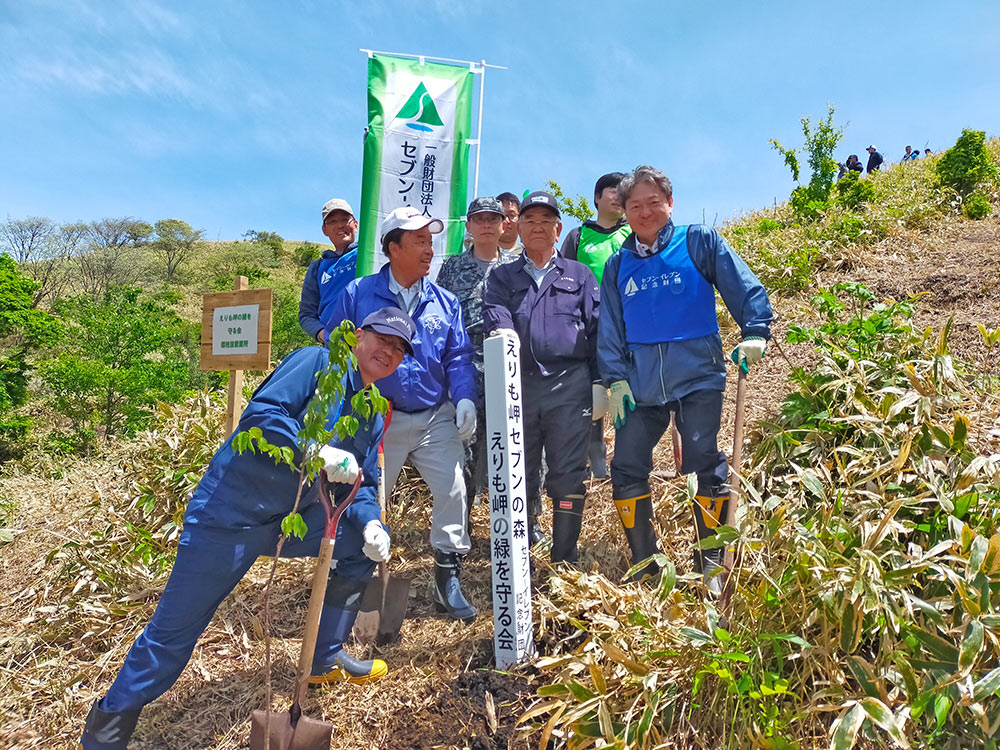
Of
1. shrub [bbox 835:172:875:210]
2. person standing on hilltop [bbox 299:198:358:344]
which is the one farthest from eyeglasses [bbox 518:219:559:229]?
shrub [bbox 835:172:875:210]

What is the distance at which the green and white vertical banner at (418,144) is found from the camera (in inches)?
200

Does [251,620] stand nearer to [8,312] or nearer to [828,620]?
[828,620]

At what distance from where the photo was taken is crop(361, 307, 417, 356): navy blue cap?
2639mm

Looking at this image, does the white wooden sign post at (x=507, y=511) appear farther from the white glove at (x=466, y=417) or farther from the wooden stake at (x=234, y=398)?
the wooden stake at (x=234, y=398)

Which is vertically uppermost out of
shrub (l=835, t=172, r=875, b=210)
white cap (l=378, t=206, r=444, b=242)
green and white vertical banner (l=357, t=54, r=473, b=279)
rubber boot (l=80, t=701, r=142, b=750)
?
shrub (l=835, t=172, r=875, b=210)

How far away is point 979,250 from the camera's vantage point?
606cm

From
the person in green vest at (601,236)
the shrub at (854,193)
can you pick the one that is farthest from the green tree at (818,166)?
the person in green vest at (601,236)

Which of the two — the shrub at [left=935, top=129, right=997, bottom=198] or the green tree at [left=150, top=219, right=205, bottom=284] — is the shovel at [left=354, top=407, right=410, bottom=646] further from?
the green tree at [left=150, top=219, right=205, bottom=284]

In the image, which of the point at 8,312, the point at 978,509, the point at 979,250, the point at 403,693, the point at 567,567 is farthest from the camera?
the point at 8,312

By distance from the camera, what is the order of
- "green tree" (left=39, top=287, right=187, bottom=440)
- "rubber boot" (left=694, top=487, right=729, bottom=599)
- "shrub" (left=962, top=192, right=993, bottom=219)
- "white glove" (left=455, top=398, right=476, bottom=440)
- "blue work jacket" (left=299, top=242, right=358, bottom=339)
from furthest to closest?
"green tree" (left=39, top=287, right=187, bottom=440), "shrub" (left=962, top=192, right=993, bottom=219), "blue work jacket" (left=299, top=242, right=358, bottom=339), "white glove" (left=455, top=398, right=476, bottom=440), "rubber boot" (left=694, top=487, right=729, bottom=599)

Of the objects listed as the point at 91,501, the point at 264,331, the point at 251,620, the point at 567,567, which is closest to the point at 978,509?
the point at 567,567

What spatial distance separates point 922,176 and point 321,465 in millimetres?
10998

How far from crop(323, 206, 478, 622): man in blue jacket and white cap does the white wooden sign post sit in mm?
429

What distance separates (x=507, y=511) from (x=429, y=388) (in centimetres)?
85
